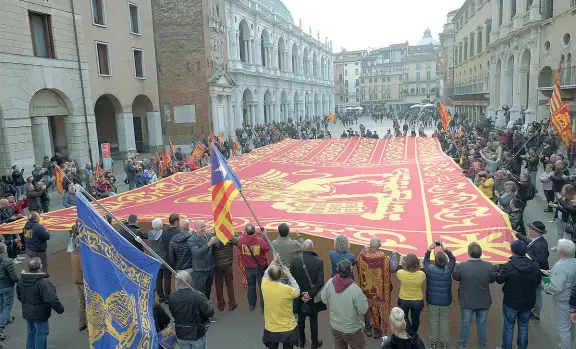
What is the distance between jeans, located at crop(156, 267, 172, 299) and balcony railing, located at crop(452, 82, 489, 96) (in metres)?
37.4

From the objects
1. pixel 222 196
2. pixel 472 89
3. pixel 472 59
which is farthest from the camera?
pixel 472 59

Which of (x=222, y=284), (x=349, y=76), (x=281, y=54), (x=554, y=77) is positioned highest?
(x=349, y=76)

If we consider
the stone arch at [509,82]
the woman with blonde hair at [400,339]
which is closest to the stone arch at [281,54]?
the stone arch at [509,82]

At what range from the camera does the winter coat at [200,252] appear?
6.83m

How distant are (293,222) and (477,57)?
41055 mm

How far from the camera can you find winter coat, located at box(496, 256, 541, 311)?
5.48 m

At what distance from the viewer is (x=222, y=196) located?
6523mm

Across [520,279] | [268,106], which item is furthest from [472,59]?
[520,279]

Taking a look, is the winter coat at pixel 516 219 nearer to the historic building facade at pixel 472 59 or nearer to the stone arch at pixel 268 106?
the historic building facade at pixel 472 59

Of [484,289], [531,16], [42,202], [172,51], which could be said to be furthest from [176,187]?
[531,16]

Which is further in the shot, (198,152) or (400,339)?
(198,152)

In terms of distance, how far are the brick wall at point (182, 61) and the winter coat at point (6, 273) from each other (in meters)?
24.5

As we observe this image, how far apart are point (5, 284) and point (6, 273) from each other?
18 centimetres

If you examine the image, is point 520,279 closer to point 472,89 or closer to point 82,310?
point 82,310
